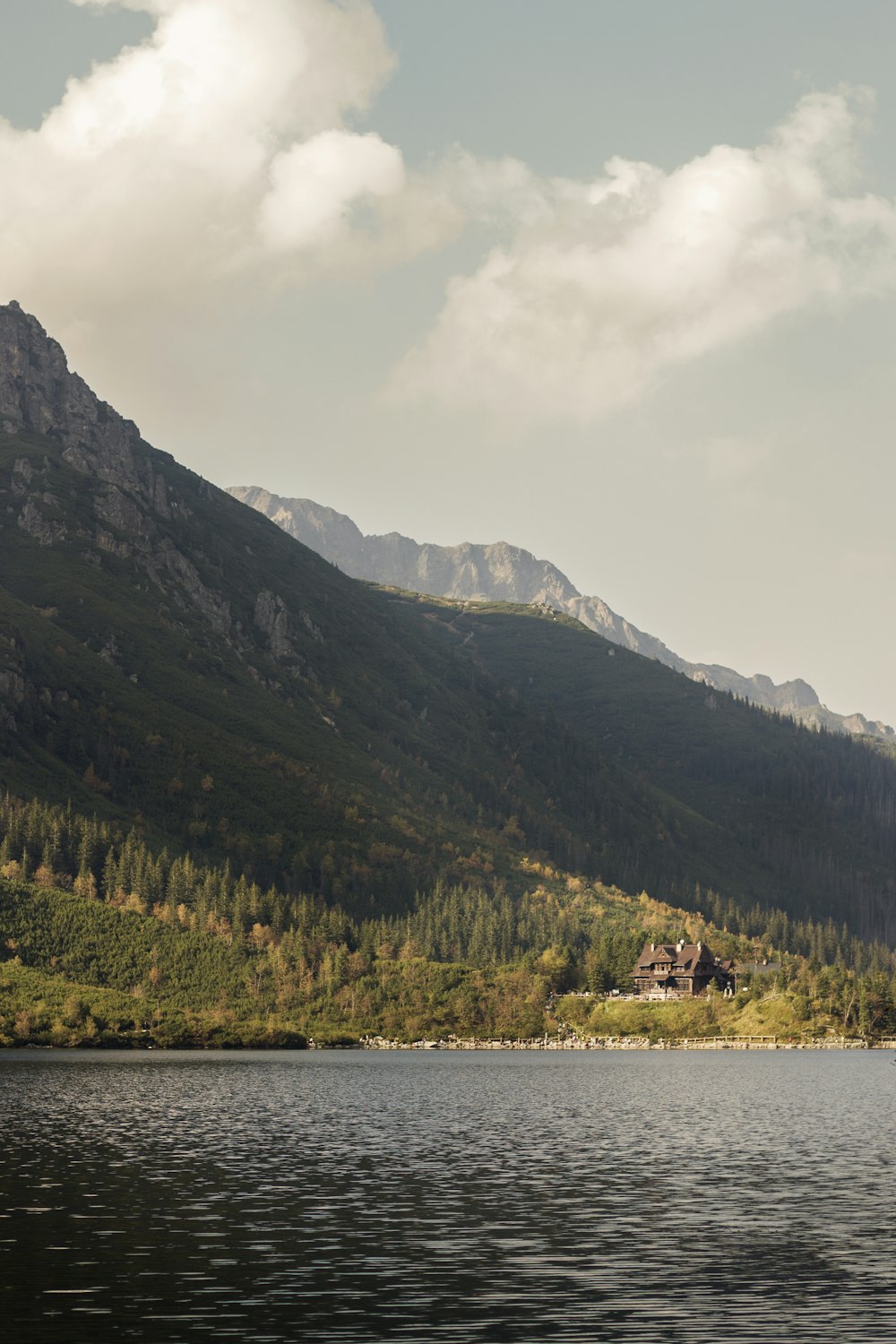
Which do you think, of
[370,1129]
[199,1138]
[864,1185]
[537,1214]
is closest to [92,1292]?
[537,1214]

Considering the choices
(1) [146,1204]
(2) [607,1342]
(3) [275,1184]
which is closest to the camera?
(2) [607,1342]

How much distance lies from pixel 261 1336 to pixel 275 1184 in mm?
38901

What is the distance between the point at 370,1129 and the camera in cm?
12312

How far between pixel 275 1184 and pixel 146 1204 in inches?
416

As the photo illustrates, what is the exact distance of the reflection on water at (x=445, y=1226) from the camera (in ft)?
169

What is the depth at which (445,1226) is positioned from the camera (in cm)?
7219

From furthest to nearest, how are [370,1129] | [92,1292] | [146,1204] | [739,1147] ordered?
[370,1129] → [739,1147] → [146,1204] → [92,1292]

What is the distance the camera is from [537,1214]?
Result: 75.9 m

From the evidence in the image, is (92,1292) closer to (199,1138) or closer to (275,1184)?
(275,1184)

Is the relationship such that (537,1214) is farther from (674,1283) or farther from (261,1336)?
(261,1336)

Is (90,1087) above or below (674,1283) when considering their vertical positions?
below

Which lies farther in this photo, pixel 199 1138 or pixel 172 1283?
pixel 199 1138

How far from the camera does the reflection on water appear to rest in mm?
51406

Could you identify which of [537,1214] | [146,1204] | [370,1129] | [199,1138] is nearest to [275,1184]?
[146,1204]
